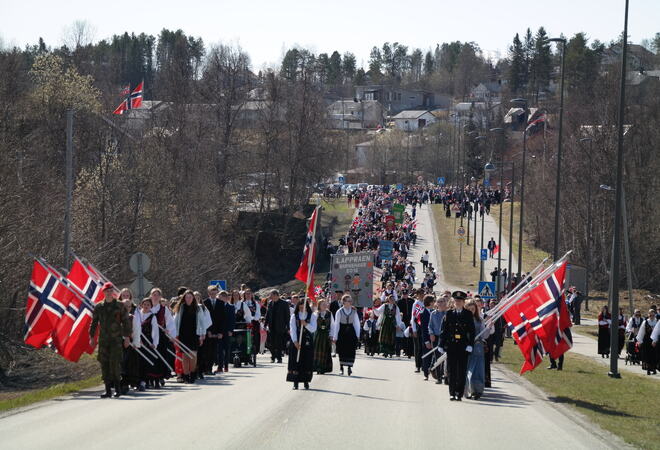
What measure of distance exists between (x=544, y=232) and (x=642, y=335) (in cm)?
5280

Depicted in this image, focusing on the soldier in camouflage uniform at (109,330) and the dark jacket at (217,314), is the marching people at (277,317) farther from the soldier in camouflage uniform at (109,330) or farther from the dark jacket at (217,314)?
the soldier in camouflage uniform at (109,330)

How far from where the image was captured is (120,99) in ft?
290

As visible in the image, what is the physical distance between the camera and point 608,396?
65.4 ft

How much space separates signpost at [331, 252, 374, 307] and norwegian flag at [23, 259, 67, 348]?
20.7 metres

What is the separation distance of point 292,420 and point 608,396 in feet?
27.0

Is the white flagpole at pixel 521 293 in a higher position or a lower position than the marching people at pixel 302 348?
higher

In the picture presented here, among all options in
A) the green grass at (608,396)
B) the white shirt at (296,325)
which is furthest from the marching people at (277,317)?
the green grass at (608,396)

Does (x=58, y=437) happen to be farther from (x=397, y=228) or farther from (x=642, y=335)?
(x=397, y=228)

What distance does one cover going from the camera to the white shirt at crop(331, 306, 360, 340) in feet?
75.3

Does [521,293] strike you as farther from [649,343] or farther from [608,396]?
[649,343]

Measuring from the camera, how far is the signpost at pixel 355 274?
128 feet

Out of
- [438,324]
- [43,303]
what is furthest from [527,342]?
[43,303]

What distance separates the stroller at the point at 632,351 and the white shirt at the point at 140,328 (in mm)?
17233

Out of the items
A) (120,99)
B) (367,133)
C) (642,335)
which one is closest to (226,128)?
(120,99)
